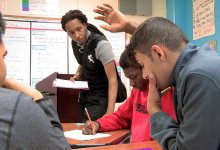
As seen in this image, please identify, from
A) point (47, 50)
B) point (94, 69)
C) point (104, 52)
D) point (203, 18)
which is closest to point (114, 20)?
point (104, 52)

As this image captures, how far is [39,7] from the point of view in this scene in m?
3.80

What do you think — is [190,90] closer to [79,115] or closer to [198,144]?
[198,144]

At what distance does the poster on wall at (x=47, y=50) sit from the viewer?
3813mm

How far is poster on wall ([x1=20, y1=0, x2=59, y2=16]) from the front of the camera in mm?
3752

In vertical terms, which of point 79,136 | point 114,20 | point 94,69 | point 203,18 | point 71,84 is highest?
point 203,18

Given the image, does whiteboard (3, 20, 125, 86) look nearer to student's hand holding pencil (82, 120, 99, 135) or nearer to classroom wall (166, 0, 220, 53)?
classroom wall (166, 0, 220, 53)

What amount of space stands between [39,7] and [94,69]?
195 centimetres

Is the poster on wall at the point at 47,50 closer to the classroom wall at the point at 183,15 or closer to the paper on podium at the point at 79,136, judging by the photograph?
the classroom wall at the point at 183,15

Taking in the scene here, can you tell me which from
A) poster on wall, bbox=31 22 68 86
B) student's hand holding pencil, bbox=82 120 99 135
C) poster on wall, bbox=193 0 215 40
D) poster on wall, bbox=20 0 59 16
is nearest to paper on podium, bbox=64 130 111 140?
student's hand holding pencil, bbox=82 120 99 135

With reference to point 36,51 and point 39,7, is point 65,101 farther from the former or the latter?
point 39,7

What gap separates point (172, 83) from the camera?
101cm

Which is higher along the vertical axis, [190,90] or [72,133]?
[190,90]

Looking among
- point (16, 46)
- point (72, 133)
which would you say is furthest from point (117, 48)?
point (72, 133)

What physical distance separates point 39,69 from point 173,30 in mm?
3040
